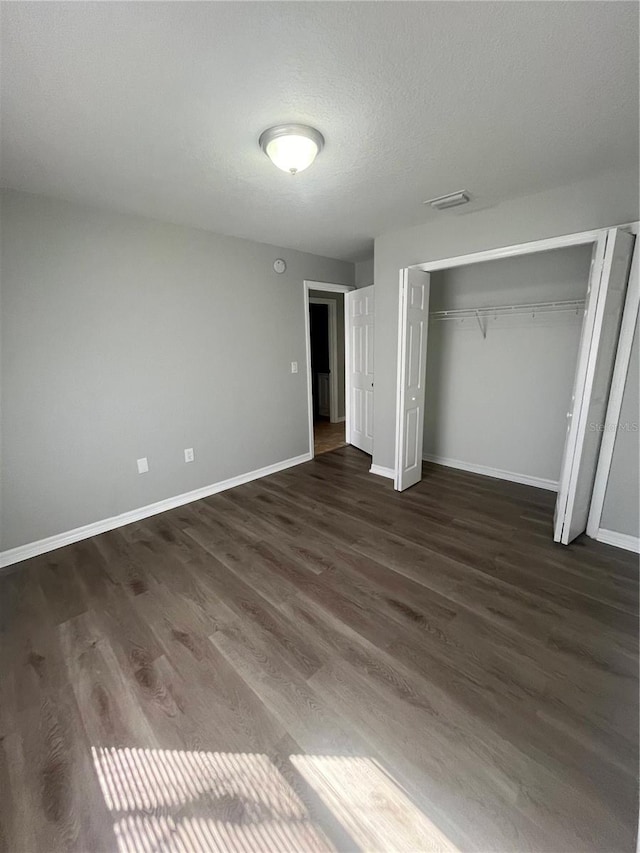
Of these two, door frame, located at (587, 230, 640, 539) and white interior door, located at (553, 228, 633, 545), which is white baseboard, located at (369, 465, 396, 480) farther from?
door frame, located at (587, 230, 640, 539)

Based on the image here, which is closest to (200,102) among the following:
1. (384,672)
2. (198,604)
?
(198,604)

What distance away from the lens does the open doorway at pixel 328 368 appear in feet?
17.6

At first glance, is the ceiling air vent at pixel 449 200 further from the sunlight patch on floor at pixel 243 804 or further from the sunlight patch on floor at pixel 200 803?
the sunlight patch on floor at pixel 200 803

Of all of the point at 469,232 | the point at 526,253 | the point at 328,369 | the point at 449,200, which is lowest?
the point at 328,369

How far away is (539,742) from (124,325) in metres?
3.49

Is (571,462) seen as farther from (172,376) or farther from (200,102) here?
(172,376)

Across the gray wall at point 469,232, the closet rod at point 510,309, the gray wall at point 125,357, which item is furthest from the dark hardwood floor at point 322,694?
the closet rod at point 510,309

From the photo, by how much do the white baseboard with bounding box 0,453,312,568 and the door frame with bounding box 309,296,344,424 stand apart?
229 centimetres

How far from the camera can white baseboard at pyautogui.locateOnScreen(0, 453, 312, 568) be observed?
2525 millimetres

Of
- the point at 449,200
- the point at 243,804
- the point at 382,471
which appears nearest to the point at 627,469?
the point at 382,471

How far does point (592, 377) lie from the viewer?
2.29 meters

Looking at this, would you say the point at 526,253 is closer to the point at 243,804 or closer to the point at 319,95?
the point at 319,95

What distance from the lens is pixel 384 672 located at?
163cm

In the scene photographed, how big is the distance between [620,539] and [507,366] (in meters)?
1.79
